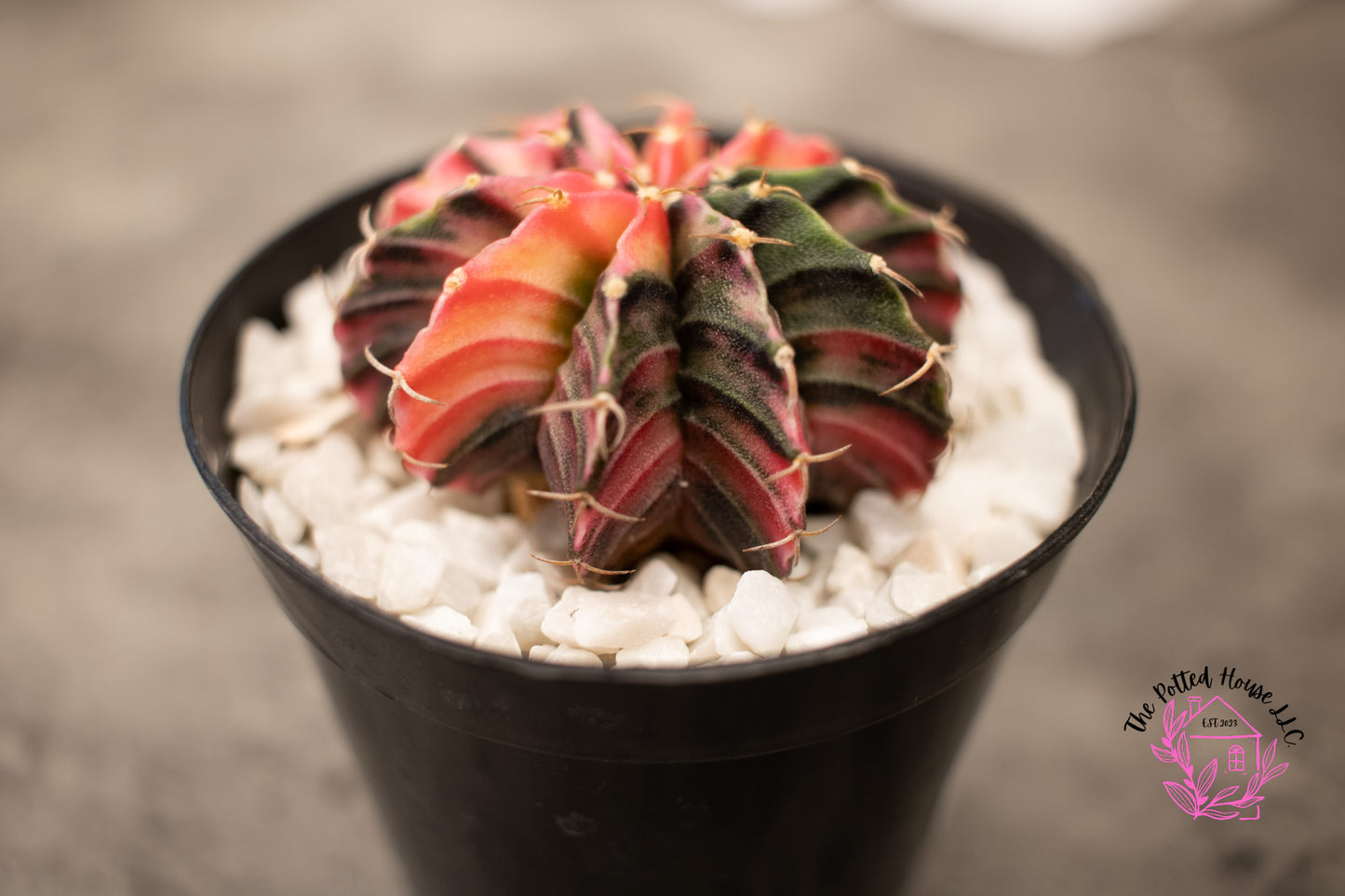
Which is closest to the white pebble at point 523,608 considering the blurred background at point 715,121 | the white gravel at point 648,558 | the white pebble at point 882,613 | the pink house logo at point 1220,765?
the white gravel at point 648,558

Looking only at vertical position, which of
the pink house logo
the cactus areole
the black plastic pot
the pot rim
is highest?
the cactus areole

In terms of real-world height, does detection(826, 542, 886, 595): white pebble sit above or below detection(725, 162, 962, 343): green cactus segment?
below

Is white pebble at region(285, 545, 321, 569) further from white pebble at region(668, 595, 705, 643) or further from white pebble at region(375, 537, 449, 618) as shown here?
white pebble at region(668, 595, 705, 643)

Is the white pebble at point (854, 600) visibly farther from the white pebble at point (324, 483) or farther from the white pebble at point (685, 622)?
the white pebble at point (324, 483)

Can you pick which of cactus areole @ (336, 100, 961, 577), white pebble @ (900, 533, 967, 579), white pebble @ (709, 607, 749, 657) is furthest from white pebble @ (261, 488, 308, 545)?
white pebble @ (900, 533, 967, 579)

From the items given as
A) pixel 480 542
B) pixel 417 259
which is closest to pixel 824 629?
pixel 480 542
